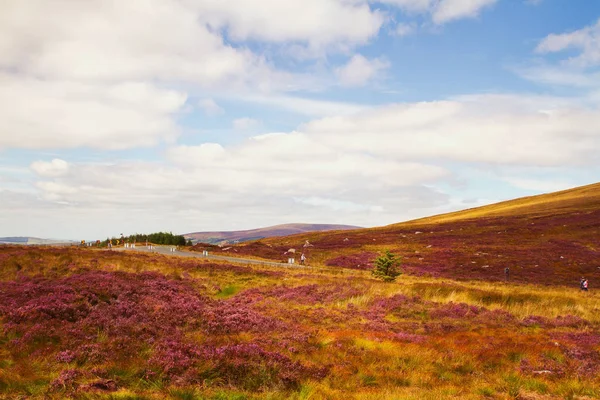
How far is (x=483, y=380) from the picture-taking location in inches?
450

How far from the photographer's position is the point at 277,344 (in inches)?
516

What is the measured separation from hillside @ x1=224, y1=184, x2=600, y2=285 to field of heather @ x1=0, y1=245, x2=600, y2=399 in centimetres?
2675

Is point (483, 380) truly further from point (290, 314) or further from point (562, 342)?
point (290, 314)

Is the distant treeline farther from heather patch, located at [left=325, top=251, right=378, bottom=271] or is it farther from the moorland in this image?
the moorland

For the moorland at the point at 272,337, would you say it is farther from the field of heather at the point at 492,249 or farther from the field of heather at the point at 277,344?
the field of heather at the point at 492,249

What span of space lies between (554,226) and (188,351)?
87195 mm

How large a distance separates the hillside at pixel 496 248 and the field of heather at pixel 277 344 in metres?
26.8

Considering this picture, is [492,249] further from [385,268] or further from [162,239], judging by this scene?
[162,239]

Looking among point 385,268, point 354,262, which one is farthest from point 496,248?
point 385,268

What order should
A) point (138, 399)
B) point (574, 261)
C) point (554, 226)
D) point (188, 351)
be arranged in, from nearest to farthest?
1. point (138, 399)
2. point (188, 351)
3. point (574, 261)
4. point (554, 226)

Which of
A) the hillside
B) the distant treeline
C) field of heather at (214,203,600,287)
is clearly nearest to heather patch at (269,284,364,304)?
field of heather at (214,203,600,287)

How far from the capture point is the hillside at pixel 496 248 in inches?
1941

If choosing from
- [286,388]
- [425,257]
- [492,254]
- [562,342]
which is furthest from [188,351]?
[492,254]

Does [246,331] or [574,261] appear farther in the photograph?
[574,261]
